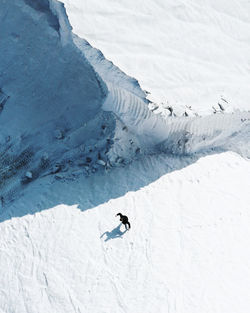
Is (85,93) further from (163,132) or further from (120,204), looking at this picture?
(120,204)

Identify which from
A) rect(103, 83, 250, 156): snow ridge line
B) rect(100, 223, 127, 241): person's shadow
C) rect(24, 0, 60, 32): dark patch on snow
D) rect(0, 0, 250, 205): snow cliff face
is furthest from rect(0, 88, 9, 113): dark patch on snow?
rect(100, 223, 127, 241): person's shadow

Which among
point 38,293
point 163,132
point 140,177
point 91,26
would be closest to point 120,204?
point 140,177

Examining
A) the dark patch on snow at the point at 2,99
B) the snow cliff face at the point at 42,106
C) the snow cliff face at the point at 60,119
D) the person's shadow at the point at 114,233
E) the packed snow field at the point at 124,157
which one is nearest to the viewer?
the packed snow field at the point at 124,157

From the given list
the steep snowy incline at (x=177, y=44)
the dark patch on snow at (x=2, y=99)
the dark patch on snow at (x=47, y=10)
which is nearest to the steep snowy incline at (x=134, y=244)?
the steep snowy incline at (x=177, y=44)

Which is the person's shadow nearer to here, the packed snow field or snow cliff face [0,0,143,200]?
the packed snow field

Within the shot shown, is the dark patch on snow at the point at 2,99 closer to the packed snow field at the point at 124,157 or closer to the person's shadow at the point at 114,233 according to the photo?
the packed snow field at the point at 124,157

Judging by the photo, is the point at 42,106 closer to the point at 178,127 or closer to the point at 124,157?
the point at 124,157
